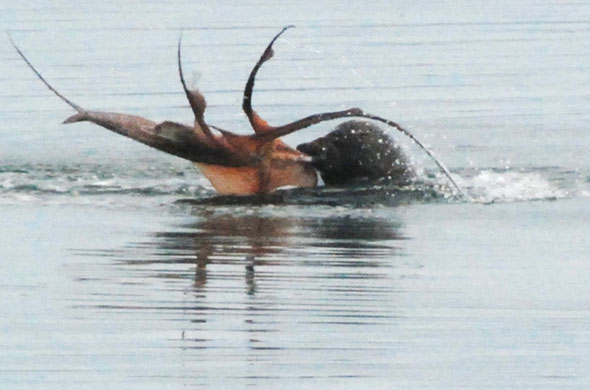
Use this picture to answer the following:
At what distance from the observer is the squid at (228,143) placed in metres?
11.9

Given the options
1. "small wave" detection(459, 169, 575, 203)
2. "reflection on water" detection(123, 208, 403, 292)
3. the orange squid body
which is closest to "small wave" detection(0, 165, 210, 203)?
the orange squid body

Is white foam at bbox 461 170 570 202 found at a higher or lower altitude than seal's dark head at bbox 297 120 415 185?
lower

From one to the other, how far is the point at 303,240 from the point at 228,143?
4.08 feet

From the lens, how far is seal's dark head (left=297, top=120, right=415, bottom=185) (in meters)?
12.7

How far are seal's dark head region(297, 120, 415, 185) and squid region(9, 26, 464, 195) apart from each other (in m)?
0.22

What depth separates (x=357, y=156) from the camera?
41.9 ft

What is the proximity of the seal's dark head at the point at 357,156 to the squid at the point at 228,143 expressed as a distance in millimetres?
219

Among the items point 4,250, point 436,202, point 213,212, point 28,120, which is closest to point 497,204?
point 436,202

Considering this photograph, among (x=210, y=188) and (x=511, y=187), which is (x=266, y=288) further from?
(x=511, y=187)

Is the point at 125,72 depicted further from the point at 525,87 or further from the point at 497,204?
the point at 497,204

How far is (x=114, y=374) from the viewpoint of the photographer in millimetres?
8375

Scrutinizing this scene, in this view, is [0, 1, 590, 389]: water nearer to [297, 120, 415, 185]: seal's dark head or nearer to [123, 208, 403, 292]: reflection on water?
[123, 208, 403, 292]: reflection on water

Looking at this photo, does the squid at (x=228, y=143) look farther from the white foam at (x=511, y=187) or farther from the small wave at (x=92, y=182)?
the small wave at (x=92, y=182)

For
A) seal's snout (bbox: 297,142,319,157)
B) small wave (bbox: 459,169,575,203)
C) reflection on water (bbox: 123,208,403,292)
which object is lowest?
small wave (bbox: 459,169,575,203)
